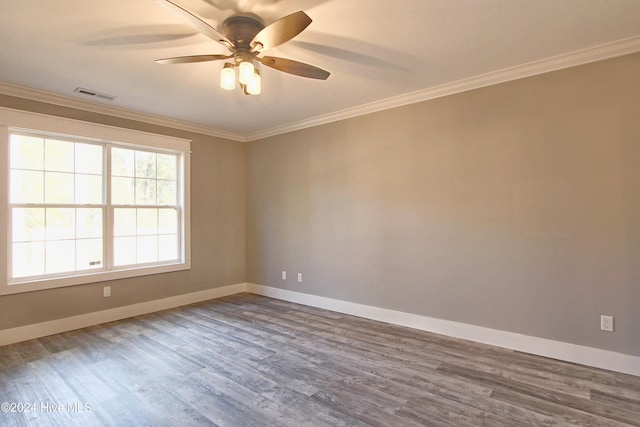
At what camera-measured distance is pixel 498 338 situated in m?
3.07

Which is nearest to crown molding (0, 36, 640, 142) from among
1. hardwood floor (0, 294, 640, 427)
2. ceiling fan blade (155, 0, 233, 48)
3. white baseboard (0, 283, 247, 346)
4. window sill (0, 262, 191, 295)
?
window sill (0, 262, 191, 295)

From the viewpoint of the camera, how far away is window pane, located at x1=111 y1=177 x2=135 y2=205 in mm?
3988

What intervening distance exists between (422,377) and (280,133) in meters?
3.72

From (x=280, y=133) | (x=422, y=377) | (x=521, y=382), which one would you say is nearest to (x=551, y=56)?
(x=521, y=382)

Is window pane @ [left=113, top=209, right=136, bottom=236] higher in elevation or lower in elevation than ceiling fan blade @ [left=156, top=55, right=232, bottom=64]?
lower

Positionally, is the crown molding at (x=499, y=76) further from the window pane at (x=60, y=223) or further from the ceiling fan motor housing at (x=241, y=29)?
the window pane at (x=60, y=223)

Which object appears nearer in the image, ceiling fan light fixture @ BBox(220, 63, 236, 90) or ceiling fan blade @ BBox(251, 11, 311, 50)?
ceiling fan blade @ BBox(251, 11, 311, 50)

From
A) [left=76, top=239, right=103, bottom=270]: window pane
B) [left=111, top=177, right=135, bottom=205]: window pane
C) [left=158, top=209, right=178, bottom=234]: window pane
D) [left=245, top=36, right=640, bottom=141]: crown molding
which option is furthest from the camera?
[left=158, top=209, right=178, bottom=234]: window pane

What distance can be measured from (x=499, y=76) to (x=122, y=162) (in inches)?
172

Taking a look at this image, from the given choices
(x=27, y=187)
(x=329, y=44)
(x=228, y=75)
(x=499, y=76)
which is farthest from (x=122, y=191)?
(x=499, y=76)

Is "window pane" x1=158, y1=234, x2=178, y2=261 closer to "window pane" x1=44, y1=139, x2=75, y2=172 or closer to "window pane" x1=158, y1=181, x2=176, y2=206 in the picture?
"window pane" x1=158, y1=181, x2=176, y2=206

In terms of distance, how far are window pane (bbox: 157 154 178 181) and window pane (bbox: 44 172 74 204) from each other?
103 cm

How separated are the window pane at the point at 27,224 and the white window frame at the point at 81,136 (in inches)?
3.2

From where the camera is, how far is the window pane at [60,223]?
3520mm
